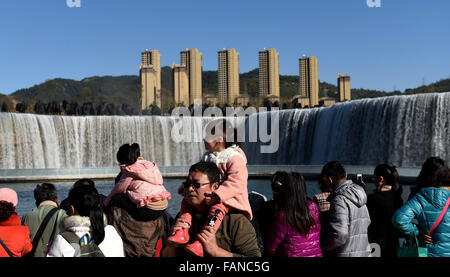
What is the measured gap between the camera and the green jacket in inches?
153

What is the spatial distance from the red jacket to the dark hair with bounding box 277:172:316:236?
171 cm

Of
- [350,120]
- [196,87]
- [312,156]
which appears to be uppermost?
[196,87]

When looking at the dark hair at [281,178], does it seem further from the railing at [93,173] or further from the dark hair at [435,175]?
the railing at [93,173]

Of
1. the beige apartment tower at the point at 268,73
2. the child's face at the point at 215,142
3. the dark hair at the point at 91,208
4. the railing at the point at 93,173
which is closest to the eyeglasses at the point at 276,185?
the child's face at the point at 215,142

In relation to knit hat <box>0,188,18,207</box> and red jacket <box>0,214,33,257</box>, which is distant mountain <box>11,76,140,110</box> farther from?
red jacket <box>0,214,33,257</box>

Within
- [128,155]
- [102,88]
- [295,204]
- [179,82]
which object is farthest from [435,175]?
[102,88]

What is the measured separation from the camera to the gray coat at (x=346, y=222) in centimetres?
376

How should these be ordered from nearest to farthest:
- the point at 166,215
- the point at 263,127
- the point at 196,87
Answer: the point at 166,215, the point at 263,127, the point at 196,87

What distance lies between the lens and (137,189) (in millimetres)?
4043

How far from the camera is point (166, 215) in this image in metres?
4.64

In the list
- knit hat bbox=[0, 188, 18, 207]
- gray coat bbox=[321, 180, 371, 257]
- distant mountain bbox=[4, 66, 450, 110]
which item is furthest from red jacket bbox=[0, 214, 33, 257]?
distant mountain bbox=[4, 66, 450, 110]
